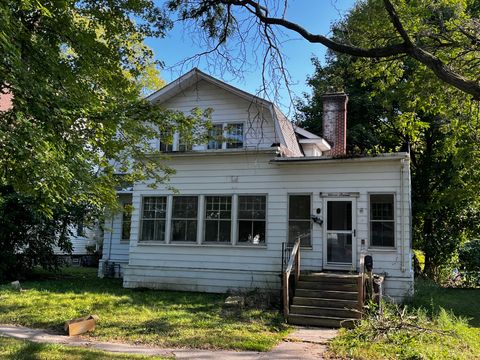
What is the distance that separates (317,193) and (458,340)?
630cm

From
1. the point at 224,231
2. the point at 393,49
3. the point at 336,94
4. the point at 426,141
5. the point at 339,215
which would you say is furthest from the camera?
the point at 426,141

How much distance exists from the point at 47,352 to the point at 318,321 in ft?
18.8

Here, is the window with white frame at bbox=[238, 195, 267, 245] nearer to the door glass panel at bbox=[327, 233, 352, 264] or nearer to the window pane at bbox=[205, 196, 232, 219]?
the window pane at bbox=[205, 196, 232, 219]

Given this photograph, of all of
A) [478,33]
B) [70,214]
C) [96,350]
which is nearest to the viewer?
[96,350]

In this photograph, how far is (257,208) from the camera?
557 inches

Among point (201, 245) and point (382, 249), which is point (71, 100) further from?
point (382, 249)

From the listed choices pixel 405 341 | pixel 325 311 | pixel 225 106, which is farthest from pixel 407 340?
pixel 225 106

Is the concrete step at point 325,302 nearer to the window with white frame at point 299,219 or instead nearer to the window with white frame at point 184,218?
the window with white frame at point 299,219

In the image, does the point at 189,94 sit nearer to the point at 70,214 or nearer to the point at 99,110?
the point at 70,214

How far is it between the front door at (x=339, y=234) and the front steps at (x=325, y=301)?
1.33 metres

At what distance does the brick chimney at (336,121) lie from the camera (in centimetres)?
1600

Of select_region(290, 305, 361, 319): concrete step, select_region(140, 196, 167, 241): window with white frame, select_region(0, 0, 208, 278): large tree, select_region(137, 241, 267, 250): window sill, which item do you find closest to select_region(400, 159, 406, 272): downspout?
select_region(290, 305, 361, 319): concrete step

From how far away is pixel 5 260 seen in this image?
15.4 metres

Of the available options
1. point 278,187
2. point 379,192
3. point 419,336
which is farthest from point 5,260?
point 419,336
